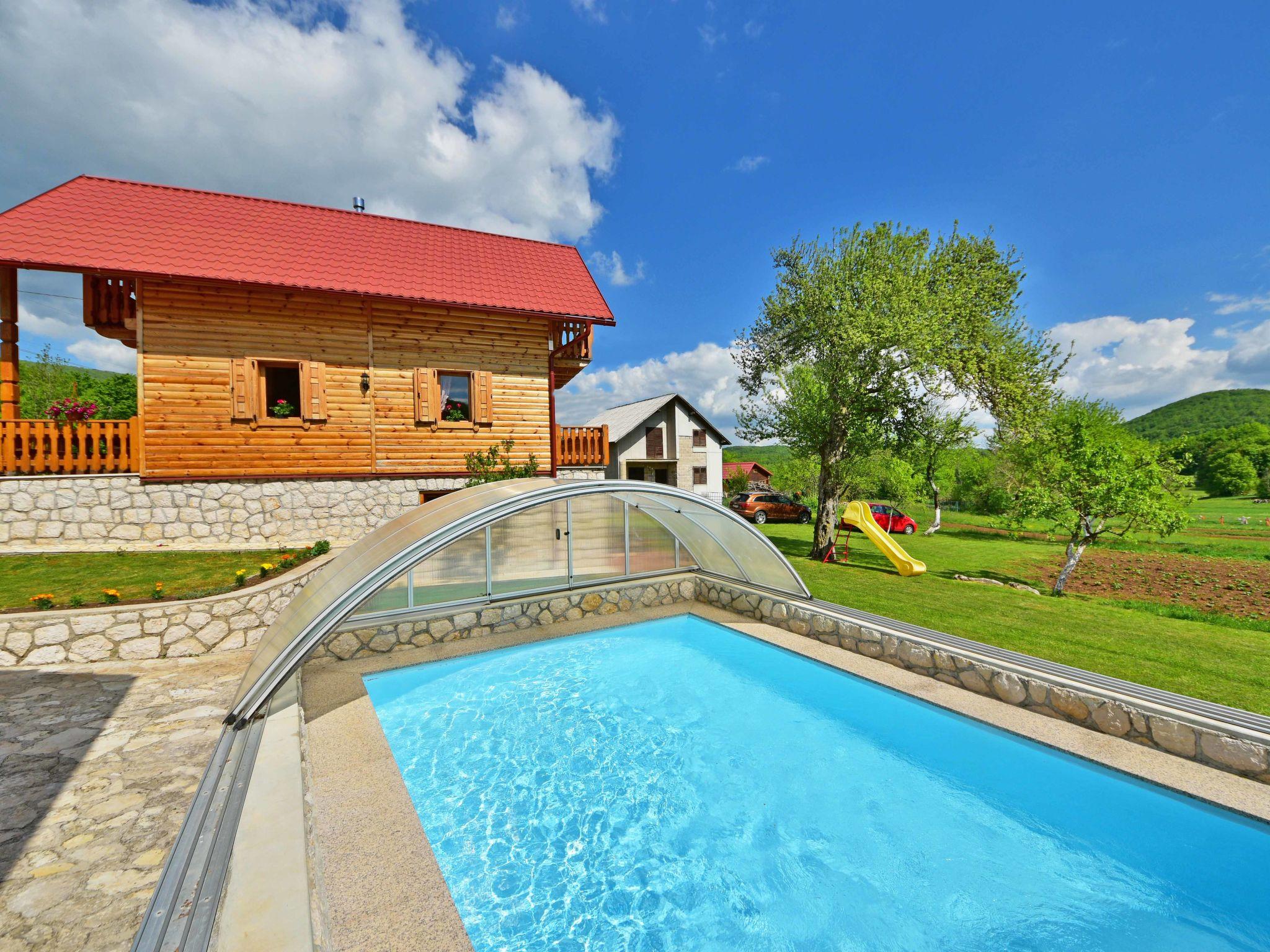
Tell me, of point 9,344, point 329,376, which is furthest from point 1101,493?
point 9,344

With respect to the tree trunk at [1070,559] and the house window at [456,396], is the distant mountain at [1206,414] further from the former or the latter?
the house window at [456,396]

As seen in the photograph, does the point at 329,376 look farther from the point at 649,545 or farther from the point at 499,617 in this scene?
the point at 649,545

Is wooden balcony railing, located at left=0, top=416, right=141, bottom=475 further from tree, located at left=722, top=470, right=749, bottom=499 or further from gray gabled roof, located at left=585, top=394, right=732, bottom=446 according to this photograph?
tree, located at left=722, top=470, right=749, bottom=499

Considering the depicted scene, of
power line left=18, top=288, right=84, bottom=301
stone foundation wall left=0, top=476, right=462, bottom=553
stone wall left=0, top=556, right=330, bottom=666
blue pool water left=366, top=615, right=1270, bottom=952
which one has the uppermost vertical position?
power line left=18, top=288, right=84, bottom=301

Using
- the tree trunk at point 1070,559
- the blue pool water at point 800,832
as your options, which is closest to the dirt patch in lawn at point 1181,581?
the tree trunk at point 1070,559

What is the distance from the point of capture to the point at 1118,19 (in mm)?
9133

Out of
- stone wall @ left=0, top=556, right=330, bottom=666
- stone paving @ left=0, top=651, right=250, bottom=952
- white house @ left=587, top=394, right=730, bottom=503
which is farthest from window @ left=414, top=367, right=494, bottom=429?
white house @ left=587, top=394, right=730, bottom=503

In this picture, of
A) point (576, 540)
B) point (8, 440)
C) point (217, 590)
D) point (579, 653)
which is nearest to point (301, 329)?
point (8, 440)

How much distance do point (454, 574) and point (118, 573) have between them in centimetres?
540

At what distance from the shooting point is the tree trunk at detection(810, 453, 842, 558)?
14.5 meters

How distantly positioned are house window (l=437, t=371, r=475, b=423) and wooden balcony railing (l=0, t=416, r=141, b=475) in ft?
20.1

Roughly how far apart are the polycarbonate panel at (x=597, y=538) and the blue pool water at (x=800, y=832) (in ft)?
9.74

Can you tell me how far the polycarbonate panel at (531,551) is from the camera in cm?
852

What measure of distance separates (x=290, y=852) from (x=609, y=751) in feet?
10.8
